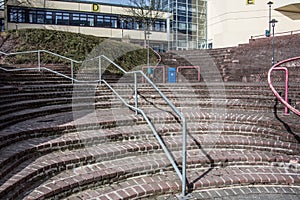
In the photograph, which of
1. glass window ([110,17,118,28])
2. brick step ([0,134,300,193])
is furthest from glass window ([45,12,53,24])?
brick step ([0,134,300,193])

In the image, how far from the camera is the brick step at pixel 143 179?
3141 mm

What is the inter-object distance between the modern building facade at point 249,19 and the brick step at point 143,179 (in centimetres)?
2062

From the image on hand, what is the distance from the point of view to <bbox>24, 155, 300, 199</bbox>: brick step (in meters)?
3.14

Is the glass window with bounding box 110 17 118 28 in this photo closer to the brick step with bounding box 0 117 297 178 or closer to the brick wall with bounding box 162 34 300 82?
the brick wall with bounding box 162 34 300 82

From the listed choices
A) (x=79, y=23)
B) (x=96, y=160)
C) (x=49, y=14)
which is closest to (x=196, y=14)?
(x=79, y=23)

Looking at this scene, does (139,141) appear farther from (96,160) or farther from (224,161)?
(224,161)

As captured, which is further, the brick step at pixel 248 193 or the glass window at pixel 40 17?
the glass window at pixel 40 17

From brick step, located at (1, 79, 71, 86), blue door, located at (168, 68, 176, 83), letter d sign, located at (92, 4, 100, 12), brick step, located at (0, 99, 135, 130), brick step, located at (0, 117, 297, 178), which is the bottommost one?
brick step, located at (0, 117, 297, 178)

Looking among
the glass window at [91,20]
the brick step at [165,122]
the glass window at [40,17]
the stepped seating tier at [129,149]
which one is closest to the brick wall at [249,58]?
the stepped seating tier at [129,149]

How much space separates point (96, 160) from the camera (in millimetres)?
3768

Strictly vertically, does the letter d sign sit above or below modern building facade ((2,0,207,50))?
above

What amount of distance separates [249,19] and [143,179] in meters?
23.4

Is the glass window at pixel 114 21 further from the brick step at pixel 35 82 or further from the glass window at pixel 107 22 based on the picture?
the brick step at pixel 35 82

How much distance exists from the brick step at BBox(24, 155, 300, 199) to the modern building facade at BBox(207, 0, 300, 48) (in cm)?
2062
